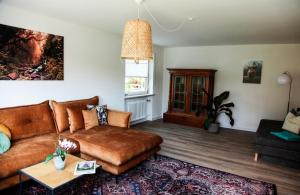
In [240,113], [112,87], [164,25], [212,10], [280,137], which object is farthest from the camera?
[240,113]

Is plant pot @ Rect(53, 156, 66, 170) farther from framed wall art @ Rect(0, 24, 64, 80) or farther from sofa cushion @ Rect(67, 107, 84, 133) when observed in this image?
framed wall art @ Rect(0, 24, 64, 80)

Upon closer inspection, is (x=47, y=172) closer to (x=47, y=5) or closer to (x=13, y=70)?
Result: (x=13, y=70)

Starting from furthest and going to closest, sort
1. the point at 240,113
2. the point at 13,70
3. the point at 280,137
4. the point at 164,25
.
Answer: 1. the point at 240,113
2. the point at 164,25
3. the point at 280,137
4. the point at 13,70

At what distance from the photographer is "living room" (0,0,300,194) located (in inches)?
106

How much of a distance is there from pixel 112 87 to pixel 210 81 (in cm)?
258

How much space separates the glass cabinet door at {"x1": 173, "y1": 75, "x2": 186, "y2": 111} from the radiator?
0.88 meters

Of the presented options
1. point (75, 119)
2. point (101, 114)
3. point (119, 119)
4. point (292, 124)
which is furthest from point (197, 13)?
point (292, 124)

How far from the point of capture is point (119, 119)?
3.71m

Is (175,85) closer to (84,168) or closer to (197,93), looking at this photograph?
(197,93)

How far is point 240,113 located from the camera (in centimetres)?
561

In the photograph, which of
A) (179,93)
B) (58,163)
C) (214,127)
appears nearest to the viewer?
(58,163)

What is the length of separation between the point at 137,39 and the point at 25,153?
1782 millimetres

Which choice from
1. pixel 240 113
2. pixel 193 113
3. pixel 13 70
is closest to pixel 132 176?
pixel 13 70

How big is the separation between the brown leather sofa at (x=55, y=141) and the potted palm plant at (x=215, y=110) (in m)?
2.42
